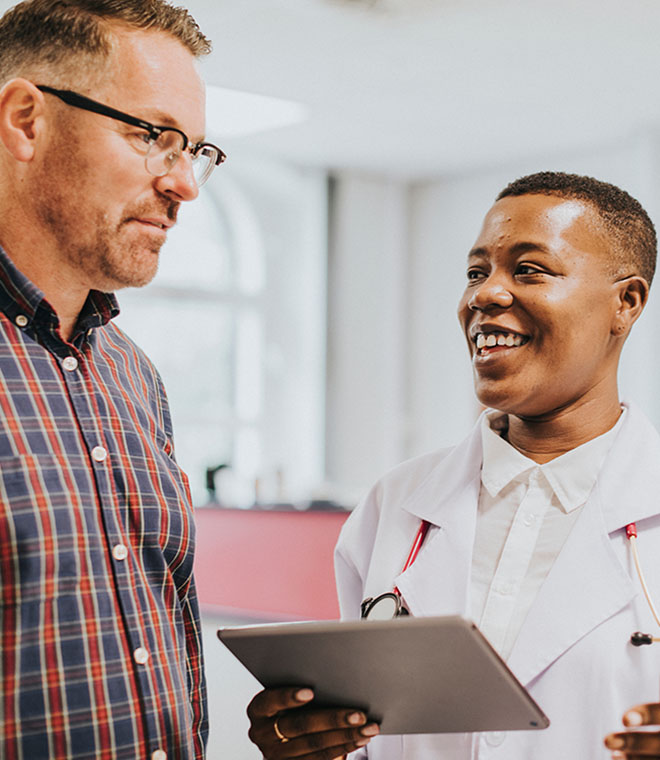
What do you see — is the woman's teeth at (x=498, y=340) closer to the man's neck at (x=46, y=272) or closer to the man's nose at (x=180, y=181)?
the man's nose at (x=180, y=181)

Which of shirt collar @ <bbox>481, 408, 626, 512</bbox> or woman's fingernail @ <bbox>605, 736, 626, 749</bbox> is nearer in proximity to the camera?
woman's fingernail @ <bbox>605, 736, 626, 749</bbox>

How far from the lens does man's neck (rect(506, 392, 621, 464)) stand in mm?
1665

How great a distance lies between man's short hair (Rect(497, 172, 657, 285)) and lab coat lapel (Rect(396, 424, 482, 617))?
407mm

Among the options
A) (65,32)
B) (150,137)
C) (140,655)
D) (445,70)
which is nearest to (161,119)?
(150,137)

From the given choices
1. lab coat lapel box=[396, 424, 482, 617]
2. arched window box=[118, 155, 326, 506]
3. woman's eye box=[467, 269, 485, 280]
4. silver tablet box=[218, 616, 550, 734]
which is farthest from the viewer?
arched window box=[118, 155, 326, 506]

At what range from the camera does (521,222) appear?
164cm

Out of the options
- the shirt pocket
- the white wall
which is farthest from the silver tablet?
the white wall

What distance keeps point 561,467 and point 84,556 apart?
76 cm

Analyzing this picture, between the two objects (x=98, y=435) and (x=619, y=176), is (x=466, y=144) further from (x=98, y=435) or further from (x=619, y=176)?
(x=98, y=435)

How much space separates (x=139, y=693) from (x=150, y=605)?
12cm

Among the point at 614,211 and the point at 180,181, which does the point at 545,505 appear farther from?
the point at 180,181

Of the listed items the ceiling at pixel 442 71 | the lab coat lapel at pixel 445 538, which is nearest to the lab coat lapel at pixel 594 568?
the lab coat lapel at pixel 445 538

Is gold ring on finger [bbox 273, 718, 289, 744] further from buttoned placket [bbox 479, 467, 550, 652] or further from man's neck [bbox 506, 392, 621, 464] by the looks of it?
man's neck [bbox 506, 392, 621, 464]

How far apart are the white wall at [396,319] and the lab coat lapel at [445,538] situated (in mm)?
6135
